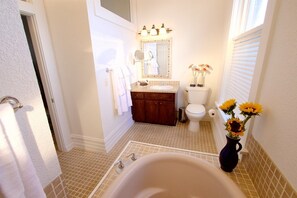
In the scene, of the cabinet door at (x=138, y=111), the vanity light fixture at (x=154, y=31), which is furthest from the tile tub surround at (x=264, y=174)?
the vanity light fixture at (x=154, y=31)

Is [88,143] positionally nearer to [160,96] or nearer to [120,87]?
[120,87]

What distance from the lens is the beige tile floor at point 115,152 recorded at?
1.63m

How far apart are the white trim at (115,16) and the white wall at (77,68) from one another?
0.70ft

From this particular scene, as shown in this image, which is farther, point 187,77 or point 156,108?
point 187,77

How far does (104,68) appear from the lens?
6.58ft

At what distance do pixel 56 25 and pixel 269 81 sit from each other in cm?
234

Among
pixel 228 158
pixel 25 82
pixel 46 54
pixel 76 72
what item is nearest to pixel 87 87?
pixel 76 72

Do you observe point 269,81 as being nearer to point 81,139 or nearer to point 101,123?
point 101,123

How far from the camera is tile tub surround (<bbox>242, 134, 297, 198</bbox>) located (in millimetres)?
683

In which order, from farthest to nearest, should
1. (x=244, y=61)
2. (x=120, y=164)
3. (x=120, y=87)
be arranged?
1. (x=120, y=87)
2. (x=244, y=61)
3. (x=120, y=164)

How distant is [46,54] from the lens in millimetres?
1786

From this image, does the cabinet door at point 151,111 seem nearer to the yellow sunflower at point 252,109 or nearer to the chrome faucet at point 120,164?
the chrome faucet at point 120,164

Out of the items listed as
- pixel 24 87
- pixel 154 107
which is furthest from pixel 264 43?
pixel 154 107

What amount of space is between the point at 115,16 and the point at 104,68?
2.90 ft
